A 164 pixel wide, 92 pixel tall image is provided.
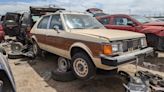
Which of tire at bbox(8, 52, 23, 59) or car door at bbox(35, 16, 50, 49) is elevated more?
car door at bbox(35, 16, 50, 49)

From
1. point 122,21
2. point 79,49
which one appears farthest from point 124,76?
point 122,21

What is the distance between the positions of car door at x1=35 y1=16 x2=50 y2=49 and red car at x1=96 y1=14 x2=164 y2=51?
3334 millimetres

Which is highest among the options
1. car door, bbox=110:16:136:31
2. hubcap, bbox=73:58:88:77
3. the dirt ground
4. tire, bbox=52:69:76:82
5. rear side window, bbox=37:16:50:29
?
rear side window, bbox=37:16:50:29

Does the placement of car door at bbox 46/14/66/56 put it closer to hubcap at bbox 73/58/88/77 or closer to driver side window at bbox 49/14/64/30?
driver side window at bbox 49/14/64/30

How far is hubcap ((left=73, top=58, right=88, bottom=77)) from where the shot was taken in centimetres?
507

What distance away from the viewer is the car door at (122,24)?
8.65 meters

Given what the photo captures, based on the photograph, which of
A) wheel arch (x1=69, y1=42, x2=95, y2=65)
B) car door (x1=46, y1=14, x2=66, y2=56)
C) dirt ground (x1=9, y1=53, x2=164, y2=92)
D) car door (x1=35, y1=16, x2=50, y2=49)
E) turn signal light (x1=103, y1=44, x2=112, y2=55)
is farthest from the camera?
car door (x1=35, y1=16, x2=50, y2=49)

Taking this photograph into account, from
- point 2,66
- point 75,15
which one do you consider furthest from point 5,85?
point 75,15

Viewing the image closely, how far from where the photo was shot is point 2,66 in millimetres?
2816

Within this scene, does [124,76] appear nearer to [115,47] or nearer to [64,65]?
[115,47]

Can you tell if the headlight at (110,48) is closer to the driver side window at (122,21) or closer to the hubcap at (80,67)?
the hubcap at (80,67)

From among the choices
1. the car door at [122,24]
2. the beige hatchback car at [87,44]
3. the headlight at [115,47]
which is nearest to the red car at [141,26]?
the car door at [122,24]

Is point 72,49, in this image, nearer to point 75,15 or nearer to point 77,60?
point 77,60

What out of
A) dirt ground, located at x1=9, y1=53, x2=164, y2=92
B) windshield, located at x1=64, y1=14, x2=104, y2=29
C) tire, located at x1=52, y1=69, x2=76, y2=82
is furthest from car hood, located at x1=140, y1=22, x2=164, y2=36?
tire, located at x1=52, y1=69, x2=76, y2=82
